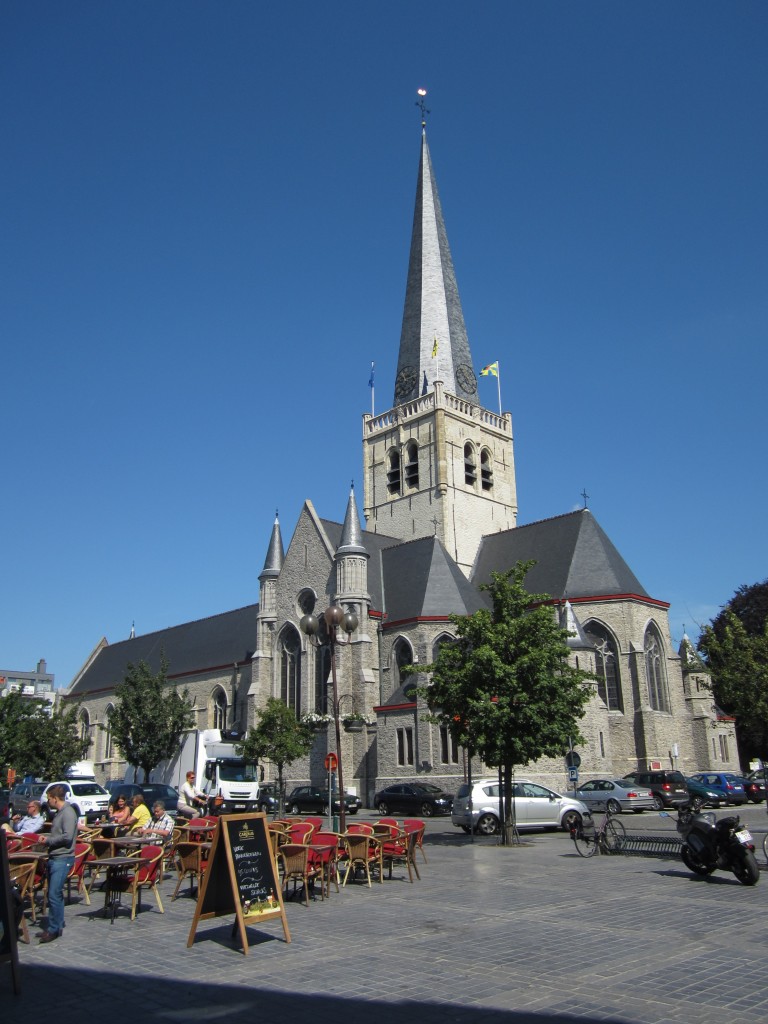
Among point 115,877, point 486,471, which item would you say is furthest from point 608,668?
point 115,877

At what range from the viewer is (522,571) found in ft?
72.0

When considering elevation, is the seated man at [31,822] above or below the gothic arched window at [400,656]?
below

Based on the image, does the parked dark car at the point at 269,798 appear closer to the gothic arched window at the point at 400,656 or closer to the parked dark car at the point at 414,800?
the parked dark car at the point at 414,800

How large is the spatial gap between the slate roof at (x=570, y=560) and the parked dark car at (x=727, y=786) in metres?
9.15

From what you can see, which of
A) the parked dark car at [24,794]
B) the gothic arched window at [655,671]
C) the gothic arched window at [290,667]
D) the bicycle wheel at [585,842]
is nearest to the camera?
the bicycle wheel at [585,842]

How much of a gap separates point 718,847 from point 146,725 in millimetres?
36468

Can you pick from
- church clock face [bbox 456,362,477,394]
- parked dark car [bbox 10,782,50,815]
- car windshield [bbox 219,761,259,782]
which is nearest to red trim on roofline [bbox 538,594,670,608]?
car windshield [bbox 219,761,259,782]

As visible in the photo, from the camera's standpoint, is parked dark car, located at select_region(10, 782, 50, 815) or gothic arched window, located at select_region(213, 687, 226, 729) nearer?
parked dark car, located at select_region(10, 782, 50, 815)

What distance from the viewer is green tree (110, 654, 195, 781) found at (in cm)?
4388

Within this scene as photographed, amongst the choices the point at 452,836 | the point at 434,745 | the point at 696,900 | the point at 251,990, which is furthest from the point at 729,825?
the point at 434,745

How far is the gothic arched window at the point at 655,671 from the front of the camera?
128 ft

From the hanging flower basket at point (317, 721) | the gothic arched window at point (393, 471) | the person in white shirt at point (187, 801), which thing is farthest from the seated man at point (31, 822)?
the gothic arched window at point (393, 471)

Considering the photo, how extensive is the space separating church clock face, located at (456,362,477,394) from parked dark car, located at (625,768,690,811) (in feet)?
97.3

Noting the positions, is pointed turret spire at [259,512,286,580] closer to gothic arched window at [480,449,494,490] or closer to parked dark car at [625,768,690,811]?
gothic arched window at [480,449,494,490]
